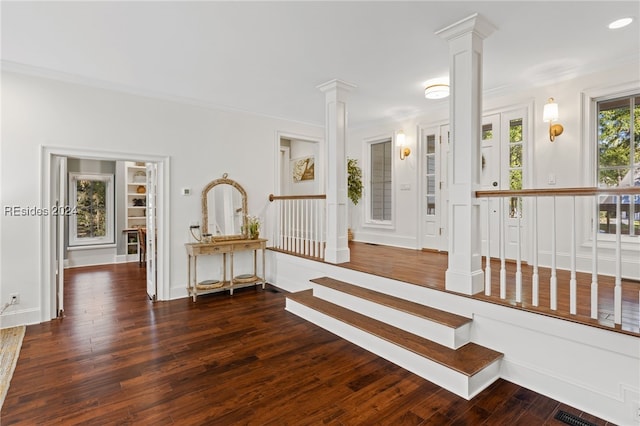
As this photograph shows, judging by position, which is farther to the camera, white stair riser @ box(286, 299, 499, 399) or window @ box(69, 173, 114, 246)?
window @ box(69, 173, 114, 246)

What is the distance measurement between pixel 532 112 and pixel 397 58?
2088 millimetres

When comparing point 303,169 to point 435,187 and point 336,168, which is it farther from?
point 336,168

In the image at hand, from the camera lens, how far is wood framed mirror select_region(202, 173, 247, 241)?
4.91 meters

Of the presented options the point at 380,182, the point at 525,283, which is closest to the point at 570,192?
the point at 525,283

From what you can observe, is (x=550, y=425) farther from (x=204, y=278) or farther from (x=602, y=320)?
(x=204, y=278)

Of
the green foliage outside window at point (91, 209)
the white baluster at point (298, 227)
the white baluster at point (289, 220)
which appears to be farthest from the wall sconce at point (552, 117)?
the green foliage outside window at point (91, 209)

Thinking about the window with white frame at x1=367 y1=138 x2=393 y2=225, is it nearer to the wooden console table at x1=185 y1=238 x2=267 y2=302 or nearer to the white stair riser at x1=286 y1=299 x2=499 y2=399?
the wooden console table at x1=185 y1=238 x2=267 y2=302

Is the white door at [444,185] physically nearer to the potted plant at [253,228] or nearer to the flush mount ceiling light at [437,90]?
the flush mount ceiling light at [437,90]

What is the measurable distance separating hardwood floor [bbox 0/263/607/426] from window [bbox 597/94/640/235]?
262cm

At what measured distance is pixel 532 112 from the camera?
165 inches

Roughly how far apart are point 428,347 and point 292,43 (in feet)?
9.99

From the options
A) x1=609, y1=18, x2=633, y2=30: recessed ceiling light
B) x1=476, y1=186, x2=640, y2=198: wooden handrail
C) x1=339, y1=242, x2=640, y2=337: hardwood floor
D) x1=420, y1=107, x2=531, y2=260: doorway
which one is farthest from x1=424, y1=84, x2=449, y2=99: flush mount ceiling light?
x1=339, y1=242, x2=640, y2=337: hardwood floor

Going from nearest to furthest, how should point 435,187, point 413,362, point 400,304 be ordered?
1. point 413,362
2. point 400,304
3. point 435,187

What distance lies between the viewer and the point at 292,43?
3.14m
